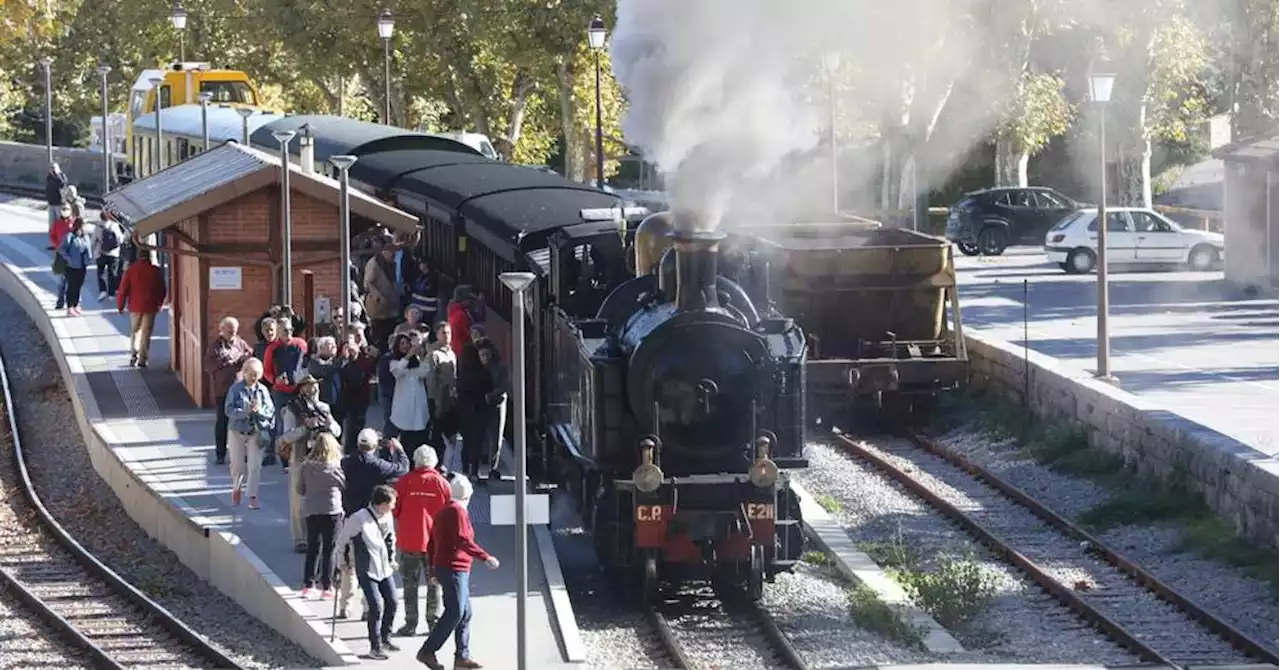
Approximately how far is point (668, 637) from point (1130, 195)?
120 ft

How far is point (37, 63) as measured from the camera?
65625mm

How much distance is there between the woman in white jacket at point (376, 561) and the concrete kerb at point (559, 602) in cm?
116

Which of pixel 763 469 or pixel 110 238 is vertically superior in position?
pixel 110 238

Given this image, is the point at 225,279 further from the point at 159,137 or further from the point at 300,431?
the point at 159,137

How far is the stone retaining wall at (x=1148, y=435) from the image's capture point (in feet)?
59.2

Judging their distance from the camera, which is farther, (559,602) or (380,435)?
(380,435)

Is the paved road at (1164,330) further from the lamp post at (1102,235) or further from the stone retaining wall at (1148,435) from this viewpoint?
the lamp post at (1102,235)

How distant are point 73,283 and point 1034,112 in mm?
23085

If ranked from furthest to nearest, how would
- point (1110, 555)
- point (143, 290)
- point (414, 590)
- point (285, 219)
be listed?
1. point (143, 290)
2. point (285, 219)
3. point (1110, 555)
4. point (414, 590)

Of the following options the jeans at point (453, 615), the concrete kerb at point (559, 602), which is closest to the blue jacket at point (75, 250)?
the concrete kerb at point (559, 602)

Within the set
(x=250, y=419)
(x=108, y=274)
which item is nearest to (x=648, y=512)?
(x=250, y=419)

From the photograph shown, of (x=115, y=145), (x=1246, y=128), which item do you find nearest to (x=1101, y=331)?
(x=1246, y=128)

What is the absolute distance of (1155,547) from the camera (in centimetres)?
1884

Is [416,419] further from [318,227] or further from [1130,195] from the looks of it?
[1130,195]
